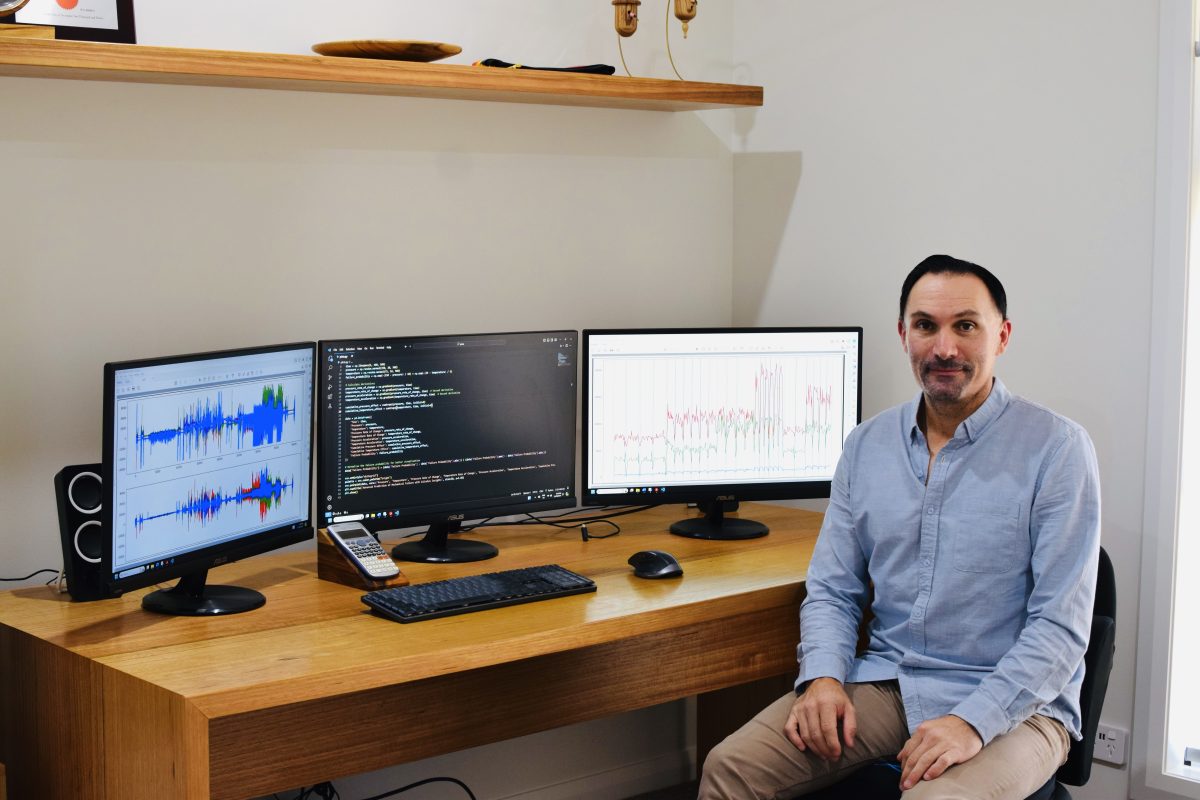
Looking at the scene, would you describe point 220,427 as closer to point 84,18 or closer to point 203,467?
point 203,467

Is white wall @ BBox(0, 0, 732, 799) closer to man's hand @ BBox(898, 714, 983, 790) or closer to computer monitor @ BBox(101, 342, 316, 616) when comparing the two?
computer monitor @ BBox(101, 342, 316, 616)

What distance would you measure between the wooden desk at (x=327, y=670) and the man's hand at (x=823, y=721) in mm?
234

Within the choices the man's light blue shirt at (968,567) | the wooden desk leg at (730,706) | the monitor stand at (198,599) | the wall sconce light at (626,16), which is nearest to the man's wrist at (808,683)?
the man's light blue shirt at (968,567)

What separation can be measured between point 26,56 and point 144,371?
1.84 feet

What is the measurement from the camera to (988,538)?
7.13ft

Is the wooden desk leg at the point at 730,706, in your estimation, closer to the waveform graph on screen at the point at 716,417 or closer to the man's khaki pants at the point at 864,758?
the waveform graph on screen at the point at 716,417

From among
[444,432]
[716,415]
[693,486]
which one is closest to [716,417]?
[716,415]

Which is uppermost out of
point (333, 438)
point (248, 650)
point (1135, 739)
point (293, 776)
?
point (333, 438)

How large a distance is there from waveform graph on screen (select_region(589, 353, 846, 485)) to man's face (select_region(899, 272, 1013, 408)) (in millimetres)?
662

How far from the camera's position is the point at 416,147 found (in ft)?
9.43

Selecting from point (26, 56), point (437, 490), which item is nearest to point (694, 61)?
point (437, 490)

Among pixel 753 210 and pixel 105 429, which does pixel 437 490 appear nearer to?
pixel 105 429

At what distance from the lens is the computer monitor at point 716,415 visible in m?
2.82

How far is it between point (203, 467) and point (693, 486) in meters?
1.12
